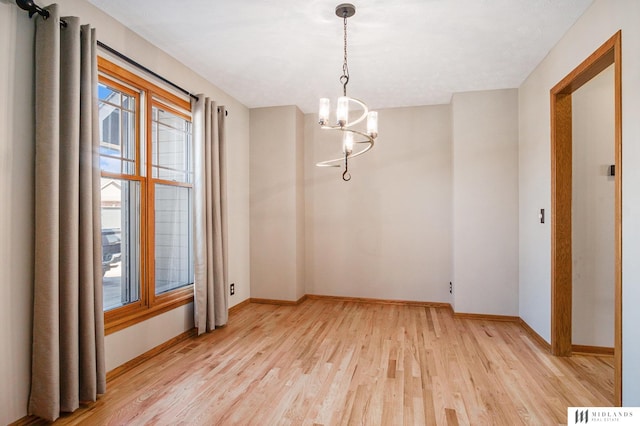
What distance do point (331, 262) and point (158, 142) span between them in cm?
286

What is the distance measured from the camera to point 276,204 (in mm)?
4738

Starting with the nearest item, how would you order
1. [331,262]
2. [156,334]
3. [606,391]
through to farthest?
[606,391]
[156,334]
[331,262]

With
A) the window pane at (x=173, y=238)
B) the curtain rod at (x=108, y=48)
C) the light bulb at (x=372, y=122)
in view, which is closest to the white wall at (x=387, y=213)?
the window pane at (x=173, y=238)

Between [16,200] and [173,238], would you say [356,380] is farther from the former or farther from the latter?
[16,200]

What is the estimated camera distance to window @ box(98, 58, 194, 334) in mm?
2705

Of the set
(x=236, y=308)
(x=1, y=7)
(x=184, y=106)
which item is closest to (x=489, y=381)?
(x=236, y=308)

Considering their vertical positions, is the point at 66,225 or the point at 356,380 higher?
the point at 66,225

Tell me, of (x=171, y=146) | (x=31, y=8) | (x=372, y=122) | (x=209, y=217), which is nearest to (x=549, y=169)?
(x=372, y=122)

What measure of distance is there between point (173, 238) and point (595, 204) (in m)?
4.09

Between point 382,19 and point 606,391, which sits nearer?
point 606,391

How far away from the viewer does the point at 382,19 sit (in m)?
2.56

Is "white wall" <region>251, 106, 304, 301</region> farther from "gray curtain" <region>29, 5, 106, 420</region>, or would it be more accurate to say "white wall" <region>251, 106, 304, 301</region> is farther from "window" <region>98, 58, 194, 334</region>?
"gray curtain" <region>29, 5, 106, 420</region>

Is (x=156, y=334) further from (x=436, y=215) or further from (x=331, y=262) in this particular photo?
(x=436, y=215)

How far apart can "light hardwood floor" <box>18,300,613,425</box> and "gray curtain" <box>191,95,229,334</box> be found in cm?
31
